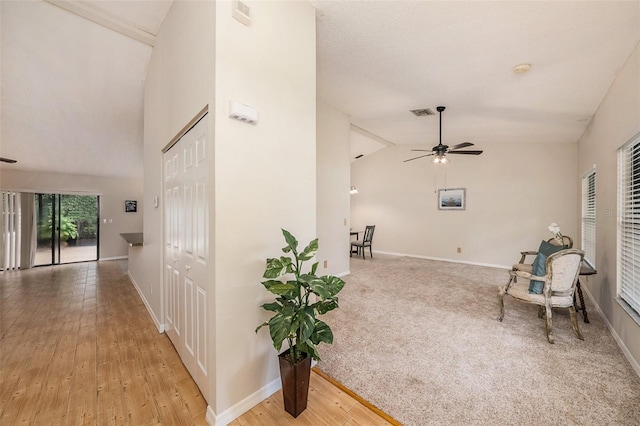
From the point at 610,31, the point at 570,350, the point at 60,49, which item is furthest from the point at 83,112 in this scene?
the point at 570,350

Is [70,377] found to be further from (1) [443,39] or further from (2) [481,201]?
(2) [481,201]

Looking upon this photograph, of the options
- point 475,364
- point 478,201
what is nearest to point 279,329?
point 475,364

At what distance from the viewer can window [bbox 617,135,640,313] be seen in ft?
7.31

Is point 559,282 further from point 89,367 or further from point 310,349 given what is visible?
point 89,367

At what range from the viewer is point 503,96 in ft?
10.9

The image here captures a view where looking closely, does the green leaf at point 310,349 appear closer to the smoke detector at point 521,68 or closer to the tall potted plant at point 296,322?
the tall potted plant at point 296,322

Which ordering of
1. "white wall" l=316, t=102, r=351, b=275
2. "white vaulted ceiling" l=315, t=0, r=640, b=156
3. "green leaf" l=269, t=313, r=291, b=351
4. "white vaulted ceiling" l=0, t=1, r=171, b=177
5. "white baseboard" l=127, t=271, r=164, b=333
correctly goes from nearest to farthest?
1. "green leaf" l=269, t=313, r=291, b=351
2. "white vaulted ceiling" l=315, t=0, r=640, b=156
3. "white vaulted ceiling" l=0, t=1, r=171, b=177
4. "white baseboard" l=127, t=271, r=164, b=333
5. "white wall" l=316, t=102, r=351, b=275

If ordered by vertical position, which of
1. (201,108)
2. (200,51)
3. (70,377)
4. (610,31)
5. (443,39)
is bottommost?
(70,377)

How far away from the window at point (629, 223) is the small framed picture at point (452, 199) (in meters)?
3.69

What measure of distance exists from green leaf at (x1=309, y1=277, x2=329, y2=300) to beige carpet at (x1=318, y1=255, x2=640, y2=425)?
955mm

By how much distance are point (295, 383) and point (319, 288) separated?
0.65 metres

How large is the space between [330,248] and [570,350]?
128 inches

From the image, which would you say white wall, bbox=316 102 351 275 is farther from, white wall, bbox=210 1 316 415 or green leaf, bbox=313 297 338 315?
green leaf, bbox=313 297 338 315

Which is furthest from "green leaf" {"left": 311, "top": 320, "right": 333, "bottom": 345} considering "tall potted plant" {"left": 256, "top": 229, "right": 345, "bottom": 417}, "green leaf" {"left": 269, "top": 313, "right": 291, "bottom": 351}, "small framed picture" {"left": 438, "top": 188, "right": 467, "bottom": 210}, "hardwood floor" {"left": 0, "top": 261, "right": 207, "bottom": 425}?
"small framed picture" {"left": 438, "top": 188, "right": 467, "bottom": 210}
